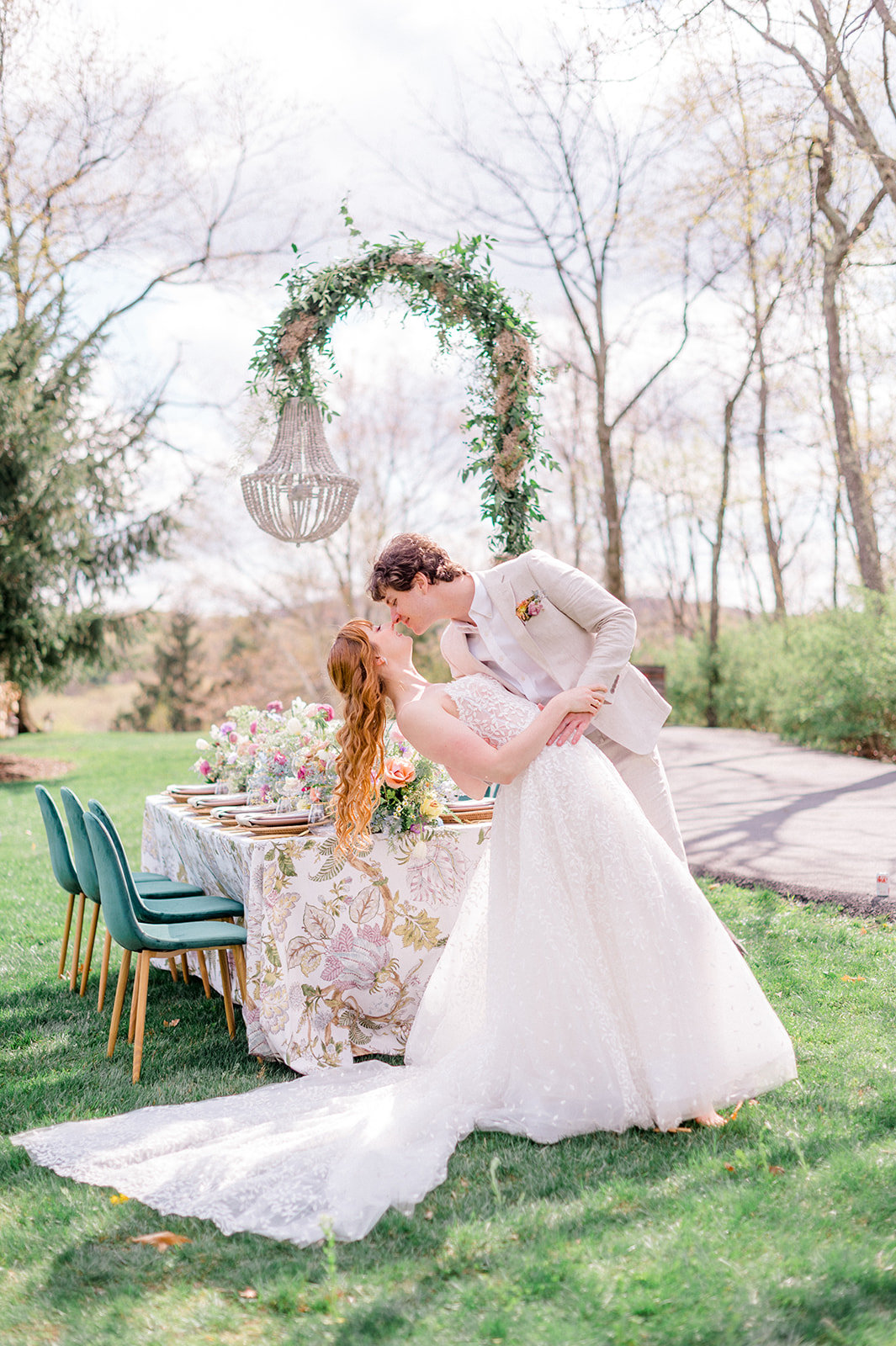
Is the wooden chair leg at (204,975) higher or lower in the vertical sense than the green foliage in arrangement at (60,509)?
lower

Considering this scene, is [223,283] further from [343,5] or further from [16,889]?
[16,889]

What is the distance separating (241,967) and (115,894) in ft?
2.22

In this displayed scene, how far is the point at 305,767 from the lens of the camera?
444 centimetres

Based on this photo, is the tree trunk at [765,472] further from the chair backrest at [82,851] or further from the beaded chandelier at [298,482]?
the chair backrest at [82,851]

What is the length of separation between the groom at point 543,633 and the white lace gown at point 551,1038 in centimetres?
29

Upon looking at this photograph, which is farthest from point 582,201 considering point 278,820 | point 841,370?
point 278,820

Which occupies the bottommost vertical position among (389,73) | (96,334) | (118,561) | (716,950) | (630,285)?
(716,950)

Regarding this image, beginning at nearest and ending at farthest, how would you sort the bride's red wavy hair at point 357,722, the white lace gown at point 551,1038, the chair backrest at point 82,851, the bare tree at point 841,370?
the white lace gown at point 551,1038 < the bride's red wavy hair at point 357,722 < the chair backrest at point 82,851 < the bare tree at point 841,370

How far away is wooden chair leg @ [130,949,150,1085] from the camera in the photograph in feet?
13.1

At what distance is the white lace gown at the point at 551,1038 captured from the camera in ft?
10.1

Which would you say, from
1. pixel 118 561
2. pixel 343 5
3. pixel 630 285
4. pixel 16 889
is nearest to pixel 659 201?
pixel 630 285

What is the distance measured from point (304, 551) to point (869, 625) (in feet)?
42.3

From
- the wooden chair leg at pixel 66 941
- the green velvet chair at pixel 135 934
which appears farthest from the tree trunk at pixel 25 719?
the green velvet chair at pixel 135 934

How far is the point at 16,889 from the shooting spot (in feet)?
25.3
